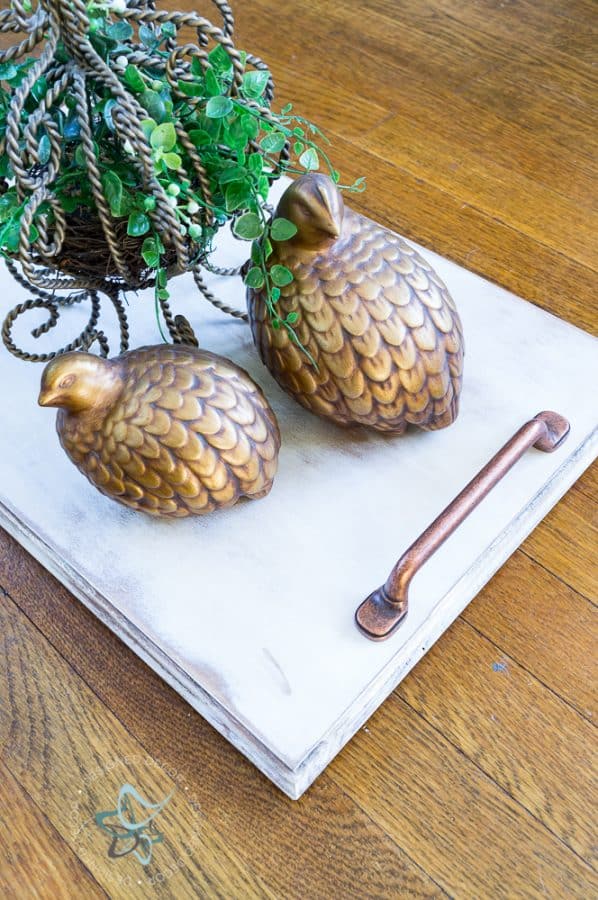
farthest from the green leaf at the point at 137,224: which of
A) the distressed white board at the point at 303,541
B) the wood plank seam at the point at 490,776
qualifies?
the wood plank seam at the point at 490,776

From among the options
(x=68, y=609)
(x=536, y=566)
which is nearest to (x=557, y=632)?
(x=536, y=566)

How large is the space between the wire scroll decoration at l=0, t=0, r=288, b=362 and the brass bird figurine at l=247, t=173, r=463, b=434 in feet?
0.16

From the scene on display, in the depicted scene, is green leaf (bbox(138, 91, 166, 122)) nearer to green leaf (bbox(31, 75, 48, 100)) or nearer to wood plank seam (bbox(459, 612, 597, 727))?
green leaf (bbox(31, 75, 48, 100))

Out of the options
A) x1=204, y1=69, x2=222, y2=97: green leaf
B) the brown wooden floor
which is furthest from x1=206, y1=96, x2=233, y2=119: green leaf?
the brown wooden floor

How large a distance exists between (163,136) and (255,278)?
0.09 metres

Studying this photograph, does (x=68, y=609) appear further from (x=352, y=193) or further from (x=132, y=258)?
(x=352, y=193)

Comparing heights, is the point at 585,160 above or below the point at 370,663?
above

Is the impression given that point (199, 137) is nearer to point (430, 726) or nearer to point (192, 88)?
point (192, 88)

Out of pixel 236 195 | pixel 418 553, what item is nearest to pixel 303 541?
pixel 418 553

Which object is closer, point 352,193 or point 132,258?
point 132,258

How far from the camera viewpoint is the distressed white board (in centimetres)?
42

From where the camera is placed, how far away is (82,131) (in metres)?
0.39

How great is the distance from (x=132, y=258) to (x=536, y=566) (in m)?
0.27

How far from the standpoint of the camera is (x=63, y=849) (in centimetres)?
40
